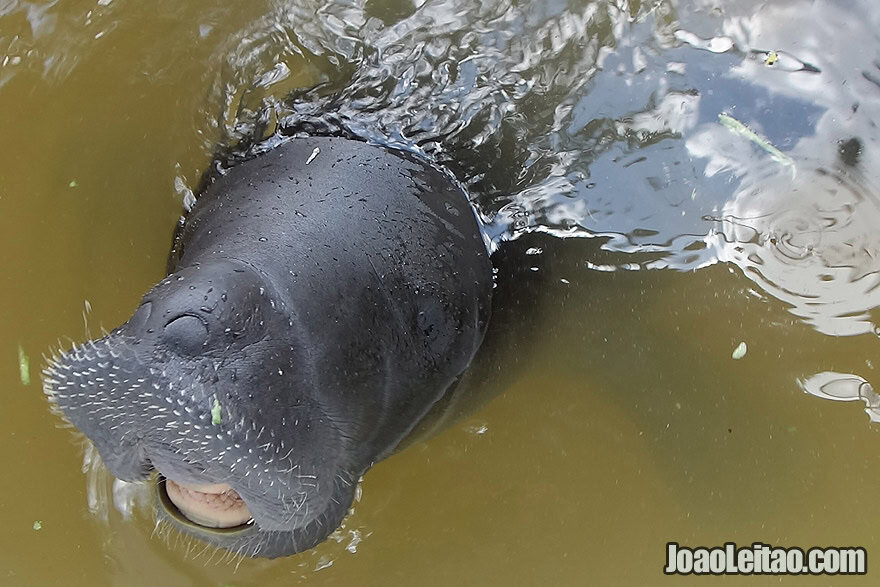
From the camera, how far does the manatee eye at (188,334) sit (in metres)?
1.91

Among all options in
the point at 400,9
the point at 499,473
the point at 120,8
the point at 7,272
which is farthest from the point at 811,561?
the point at 120,8

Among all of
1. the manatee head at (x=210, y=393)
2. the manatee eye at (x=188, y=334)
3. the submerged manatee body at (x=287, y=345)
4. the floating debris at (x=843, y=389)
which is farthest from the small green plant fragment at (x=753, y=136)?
the manatee eye at (x=188, y=334)

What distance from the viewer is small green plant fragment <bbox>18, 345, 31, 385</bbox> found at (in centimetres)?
368

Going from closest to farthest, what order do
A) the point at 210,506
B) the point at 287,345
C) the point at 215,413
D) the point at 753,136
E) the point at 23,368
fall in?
the point at 215,413 → the point at 287,345 → the point at 210,506 → the point at 753,136 → the point at 23,368

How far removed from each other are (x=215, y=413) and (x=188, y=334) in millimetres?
205

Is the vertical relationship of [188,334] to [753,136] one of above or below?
above

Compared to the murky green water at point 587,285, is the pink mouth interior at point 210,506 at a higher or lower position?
higher

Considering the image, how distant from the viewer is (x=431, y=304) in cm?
270

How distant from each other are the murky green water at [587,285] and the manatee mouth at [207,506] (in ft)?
4.01

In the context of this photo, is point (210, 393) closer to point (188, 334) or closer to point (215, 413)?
point (215, 413)

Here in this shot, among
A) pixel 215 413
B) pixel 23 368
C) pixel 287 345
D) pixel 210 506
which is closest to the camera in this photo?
pixel 215 413

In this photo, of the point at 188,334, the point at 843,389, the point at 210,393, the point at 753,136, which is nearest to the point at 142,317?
the point at 188,334

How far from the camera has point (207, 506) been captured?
2301 mm

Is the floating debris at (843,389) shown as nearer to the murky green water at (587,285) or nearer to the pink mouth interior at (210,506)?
the murky green water at (587,285)
